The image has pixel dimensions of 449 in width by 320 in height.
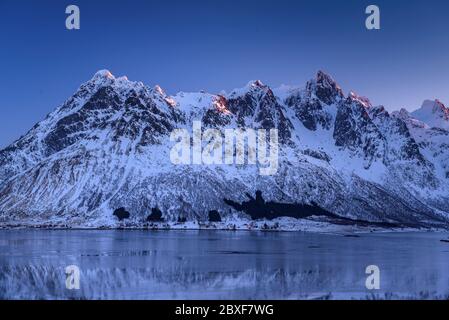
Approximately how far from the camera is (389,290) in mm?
73312

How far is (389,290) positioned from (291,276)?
65.5 feet

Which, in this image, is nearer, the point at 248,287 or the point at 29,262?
the point at 248,287

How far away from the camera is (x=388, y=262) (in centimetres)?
11369

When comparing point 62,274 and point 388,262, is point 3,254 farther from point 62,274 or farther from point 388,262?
point 388,262
